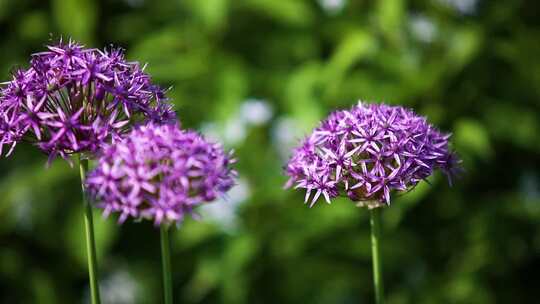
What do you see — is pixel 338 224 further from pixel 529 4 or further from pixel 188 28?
pixel 529 4

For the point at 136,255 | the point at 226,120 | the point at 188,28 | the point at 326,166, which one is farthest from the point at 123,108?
the point at 136,255

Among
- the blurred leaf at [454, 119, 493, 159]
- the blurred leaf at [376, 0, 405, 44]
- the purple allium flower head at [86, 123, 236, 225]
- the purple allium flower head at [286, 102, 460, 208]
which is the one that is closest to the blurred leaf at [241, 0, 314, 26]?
the blurred leaf at [376, 0, 405, 44]

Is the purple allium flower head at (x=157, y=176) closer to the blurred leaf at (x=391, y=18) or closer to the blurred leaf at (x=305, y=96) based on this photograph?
the blurred leaf at (x=305, y=96)

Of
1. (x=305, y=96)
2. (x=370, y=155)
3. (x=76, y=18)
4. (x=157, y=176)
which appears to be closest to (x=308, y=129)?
(x=305, y=96)

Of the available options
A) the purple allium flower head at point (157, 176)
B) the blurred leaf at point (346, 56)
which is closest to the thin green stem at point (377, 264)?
the purple allium flower head at point (157, 176)

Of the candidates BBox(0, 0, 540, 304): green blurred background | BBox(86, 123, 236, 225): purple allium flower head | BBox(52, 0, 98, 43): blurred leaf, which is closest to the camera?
BBox(86, 123, 236, 225): purple allium flower head

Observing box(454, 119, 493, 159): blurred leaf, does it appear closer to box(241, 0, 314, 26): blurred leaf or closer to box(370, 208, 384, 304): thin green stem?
box(241, 0, 314, 26): blurred leaf
